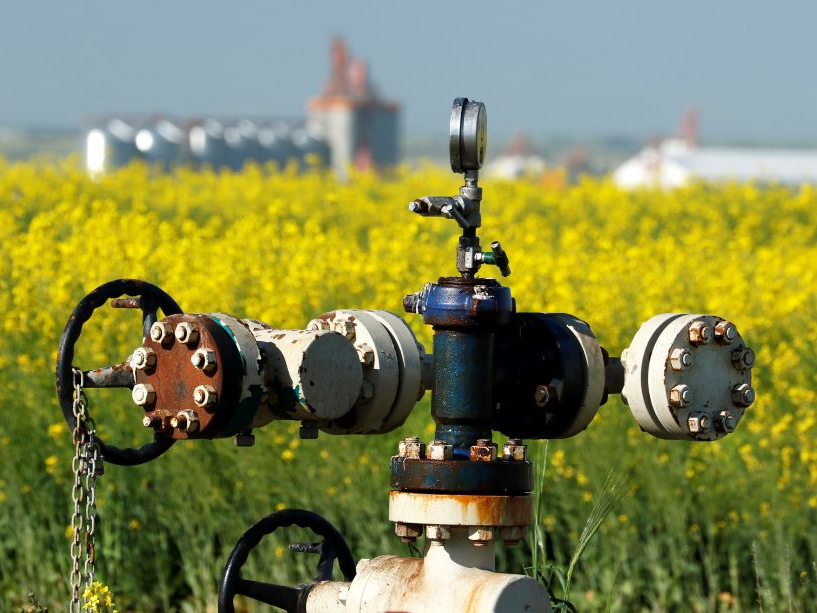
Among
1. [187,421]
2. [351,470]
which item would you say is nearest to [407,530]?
[187,421]

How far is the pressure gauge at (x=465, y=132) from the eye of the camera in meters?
2.73

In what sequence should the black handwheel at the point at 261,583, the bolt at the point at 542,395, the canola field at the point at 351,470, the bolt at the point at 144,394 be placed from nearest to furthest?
the bolt at the point at 144,394, the bolt at the point at 542,395, the black handwheel at the point at 261,583, the canola field at the point at 351,470

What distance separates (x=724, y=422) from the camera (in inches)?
109

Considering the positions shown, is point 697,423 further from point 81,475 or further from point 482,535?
point 81,475

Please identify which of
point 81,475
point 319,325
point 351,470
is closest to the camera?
point 81,475

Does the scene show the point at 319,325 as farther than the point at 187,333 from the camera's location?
Yes

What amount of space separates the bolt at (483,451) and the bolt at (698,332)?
0.39 m

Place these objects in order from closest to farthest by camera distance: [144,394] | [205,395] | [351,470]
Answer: [205,395] < [144,394] < [351,470]

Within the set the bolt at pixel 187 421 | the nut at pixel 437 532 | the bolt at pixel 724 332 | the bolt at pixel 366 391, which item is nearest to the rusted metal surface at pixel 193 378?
the bolt at pixel 187 421

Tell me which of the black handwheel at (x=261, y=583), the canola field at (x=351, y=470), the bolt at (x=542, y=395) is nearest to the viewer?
the bolt at (x=542, y=395)

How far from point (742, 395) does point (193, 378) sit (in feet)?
3.13

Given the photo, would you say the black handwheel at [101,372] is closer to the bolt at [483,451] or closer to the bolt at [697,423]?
the bolt at [483,451]

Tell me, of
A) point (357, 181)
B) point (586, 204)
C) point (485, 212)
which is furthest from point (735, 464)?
point (357, 181)

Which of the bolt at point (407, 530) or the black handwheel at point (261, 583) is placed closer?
the bolt at point (407, 530)
